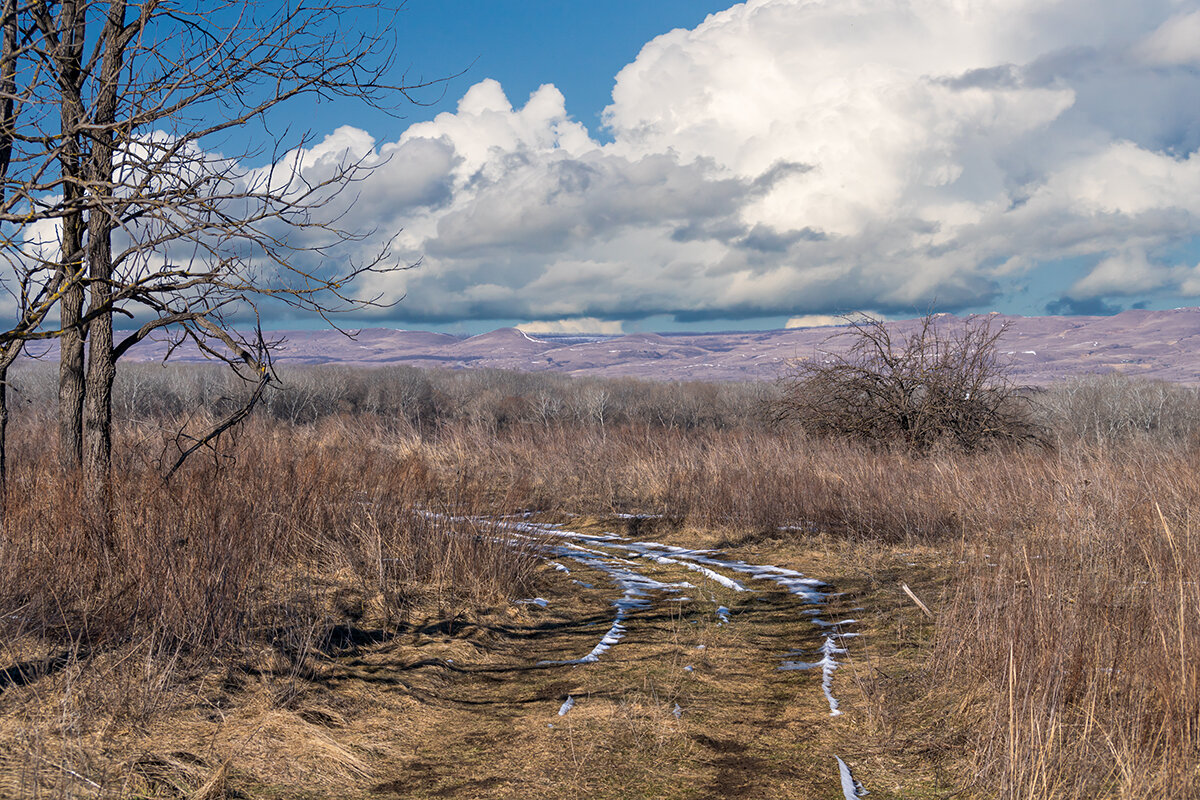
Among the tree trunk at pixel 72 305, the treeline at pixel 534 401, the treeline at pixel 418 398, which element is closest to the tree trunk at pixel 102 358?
the tree trunk at pixel 72 305

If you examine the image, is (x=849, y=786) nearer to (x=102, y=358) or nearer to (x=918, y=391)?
(x=102, y=358)

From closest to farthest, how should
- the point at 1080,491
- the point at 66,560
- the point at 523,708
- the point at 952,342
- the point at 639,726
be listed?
the point at 639,726 → the point at 523,708 → the point at 66,560 → the point at 1080,491 → the point at 952,342

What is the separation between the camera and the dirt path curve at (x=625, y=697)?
3414mm

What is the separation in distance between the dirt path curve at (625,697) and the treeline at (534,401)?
491 inches

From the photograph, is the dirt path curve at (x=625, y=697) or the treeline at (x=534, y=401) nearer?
the dirt path curve at (x=625, y=697)

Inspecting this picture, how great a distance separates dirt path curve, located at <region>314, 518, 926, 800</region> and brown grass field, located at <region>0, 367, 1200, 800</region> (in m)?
0.02

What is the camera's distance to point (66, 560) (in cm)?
470

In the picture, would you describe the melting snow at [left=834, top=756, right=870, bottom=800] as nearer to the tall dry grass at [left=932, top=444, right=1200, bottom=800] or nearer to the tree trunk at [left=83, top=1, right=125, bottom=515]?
the tall dry grass at [left=932, top=444, right=1200, bottom=800]

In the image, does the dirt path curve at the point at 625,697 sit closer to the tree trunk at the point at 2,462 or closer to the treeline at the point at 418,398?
the tree trunk at the point at 2,462

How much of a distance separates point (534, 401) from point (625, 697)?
39236 mm

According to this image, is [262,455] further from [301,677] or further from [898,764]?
[898,764]

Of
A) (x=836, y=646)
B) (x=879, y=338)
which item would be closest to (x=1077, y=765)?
(x=836, y=646)

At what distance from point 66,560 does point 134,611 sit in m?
0.79

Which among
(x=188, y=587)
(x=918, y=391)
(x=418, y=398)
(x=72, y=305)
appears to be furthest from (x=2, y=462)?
(x=418, y=398)
